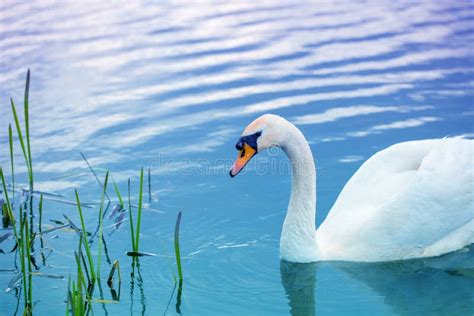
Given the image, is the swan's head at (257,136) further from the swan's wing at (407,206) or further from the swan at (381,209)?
the swan's wing at (407,206)

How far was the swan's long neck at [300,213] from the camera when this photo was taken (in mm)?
6695

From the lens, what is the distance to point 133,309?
6.09 metres

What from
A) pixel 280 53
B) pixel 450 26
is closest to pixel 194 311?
pixel 280 53

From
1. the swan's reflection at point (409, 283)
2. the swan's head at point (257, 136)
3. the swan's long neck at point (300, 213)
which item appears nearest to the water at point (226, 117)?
the swan's reflection at point (409, 283)

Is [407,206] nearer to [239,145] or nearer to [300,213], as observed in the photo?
[300,213]

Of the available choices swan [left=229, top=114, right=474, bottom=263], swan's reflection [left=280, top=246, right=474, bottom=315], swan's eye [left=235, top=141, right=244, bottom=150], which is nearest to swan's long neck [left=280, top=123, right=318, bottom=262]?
swan [left=229, top=114, right=474, bottom=263]

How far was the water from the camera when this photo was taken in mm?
6414

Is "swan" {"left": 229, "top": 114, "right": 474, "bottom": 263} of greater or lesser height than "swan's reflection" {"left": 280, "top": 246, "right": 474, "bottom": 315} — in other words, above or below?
above

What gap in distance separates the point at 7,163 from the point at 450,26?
716cm

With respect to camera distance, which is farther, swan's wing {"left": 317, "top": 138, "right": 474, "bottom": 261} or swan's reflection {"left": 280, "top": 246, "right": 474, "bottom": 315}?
swan's wing {"left": 317, "top": 138, "right": 474, "bottom": 261}

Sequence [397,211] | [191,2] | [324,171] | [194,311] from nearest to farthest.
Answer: [194,311] → [397,211] → [324,171] → [191,2]

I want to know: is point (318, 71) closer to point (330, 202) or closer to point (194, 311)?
point (330, 202)

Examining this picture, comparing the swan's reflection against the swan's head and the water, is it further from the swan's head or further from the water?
the swan's head

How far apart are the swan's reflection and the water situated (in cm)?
2
